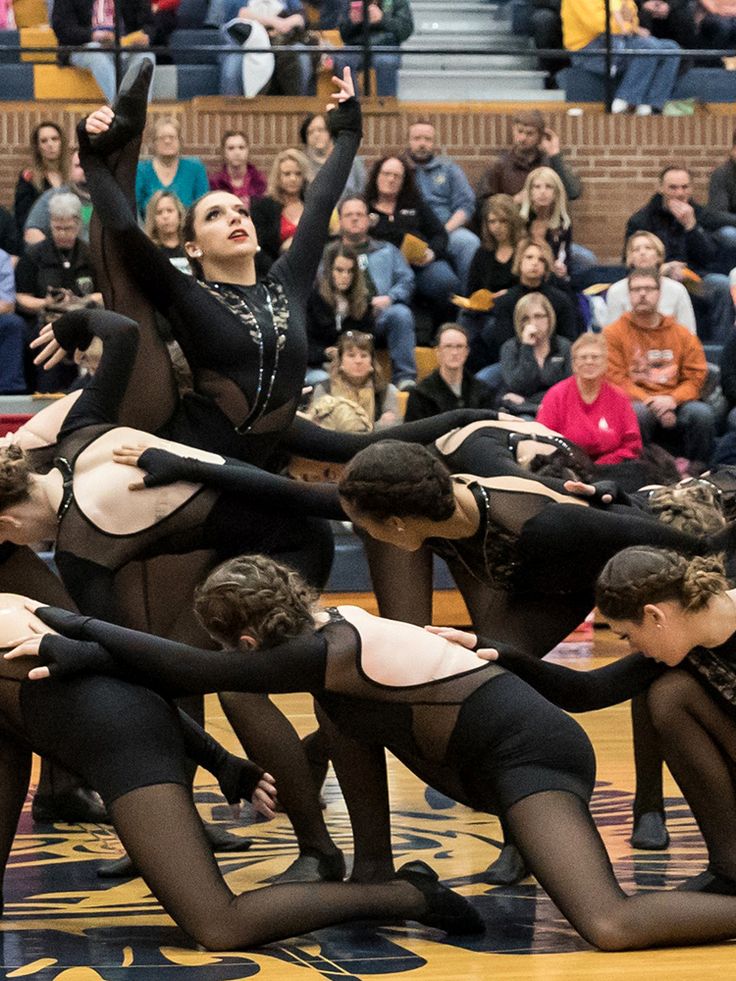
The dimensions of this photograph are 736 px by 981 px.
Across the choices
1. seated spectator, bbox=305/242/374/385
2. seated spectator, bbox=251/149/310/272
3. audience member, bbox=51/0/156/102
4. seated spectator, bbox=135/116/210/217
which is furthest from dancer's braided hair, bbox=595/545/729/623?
audience member, bbox=51/0/156/102

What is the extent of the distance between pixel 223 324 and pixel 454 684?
4.31 feet

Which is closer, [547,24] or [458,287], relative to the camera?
[458,287]

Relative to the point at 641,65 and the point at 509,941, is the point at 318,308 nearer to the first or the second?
the point at 641,65

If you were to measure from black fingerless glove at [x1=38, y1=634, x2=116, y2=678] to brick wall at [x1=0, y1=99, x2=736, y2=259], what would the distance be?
7085mm

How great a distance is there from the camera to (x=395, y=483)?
3.88m

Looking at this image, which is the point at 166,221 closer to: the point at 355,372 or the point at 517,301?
the point at 355,372

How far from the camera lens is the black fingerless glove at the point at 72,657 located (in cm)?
364

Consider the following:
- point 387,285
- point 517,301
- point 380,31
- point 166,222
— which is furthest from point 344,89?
point 380,31

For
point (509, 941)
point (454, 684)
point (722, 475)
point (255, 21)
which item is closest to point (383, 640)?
point (454, 684)

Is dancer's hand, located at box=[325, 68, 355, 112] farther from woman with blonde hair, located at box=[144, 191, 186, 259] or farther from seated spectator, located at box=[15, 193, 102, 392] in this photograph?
seated spectator, located at box=[15, 193, 102, 392]

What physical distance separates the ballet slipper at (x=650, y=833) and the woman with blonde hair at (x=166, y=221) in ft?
13.7

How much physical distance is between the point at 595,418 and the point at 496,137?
11.0 ft

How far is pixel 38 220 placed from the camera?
30.0 ft

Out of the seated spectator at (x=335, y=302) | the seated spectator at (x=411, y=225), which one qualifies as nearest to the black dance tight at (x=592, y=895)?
the seated spectator at (x=335, y=302)
